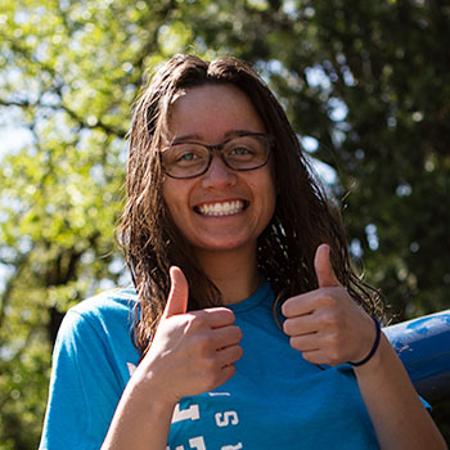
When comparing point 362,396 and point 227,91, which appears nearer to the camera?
point 362,396

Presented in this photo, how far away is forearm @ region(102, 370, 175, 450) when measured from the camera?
139 cm

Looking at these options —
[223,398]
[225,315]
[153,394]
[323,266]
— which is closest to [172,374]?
[153,394]

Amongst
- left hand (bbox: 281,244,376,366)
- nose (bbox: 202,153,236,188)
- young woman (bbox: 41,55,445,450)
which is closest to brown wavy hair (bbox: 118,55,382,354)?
young woman (bbox: 41,55,445,450)

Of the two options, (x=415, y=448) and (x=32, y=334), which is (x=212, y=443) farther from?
(x=32, y=334)

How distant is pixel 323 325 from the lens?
1.43 m

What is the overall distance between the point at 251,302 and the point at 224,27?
7.09m

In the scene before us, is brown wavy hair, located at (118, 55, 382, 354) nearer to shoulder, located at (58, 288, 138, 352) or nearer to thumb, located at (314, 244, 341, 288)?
shoulder, located at (58, 288, 138, 352)

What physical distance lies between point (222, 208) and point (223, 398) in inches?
18.7

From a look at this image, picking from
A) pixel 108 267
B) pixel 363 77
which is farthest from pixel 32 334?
pixel 363 77

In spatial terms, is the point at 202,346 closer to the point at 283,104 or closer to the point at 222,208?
the point at 222,208

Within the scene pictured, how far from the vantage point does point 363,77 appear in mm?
7016

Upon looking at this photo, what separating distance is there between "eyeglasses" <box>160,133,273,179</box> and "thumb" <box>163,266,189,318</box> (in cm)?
40

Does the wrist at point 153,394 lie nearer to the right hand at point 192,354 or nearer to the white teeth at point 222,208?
the right hand at point 192,354

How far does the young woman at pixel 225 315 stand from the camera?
4.68ft
